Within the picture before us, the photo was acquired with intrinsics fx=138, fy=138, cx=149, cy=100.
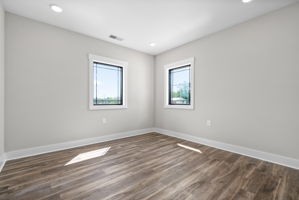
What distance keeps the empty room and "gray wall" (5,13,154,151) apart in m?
0.02

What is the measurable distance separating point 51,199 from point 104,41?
3.25 metres

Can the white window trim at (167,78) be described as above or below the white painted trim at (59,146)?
above

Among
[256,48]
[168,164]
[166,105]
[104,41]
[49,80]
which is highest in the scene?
[104,41]

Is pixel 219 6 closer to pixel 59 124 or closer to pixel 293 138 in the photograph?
pixel 293 138

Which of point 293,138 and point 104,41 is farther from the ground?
point 104,41

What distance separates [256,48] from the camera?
251 centimetres

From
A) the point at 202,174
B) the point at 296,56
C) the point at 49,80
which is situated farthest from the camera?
the point at 49,80

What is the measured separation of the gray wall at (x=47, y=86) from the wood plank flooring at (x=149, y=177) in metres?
0.49

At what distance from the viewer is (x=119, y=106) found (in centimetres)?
379

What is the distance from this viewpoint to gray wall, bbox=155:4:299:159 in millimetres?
2184

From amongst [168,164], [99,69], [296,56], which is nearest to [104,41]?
[99,69]

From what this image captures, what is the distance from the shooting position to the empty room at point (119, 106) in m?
1.77

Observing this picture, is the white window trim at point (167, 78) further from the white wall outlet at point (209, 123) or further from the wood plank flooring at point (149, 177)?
the wood plank flooring at point (149, 177)

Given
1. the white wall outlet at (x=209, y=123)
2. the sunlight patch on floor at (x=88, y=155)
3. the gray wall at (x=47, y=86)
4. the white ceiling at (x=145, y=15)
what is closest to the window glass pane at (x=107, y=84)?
the gray wall at (x=47, y=86)
